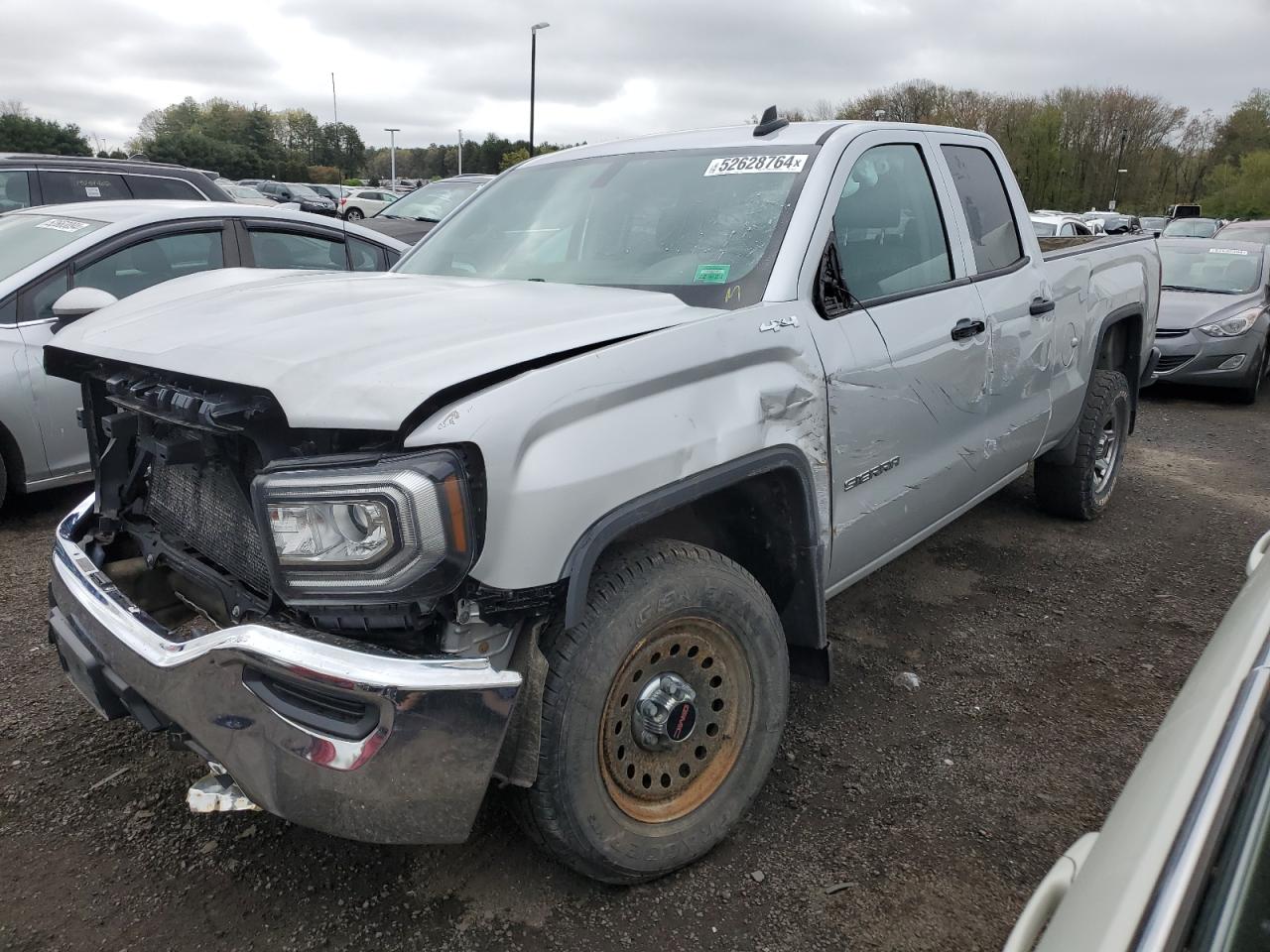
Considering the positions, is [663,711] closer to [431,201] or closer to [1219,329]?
[1219,329]

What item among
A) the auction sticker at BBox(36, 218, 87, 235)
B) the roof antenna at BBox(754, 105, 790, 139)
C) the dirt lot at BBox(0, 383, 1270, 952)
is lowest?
the dirt lot at BBox(0, 383, 1270, 952)

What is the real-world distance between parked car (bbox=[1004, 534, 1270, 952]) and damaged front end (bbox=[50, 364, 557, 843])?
1050 mm

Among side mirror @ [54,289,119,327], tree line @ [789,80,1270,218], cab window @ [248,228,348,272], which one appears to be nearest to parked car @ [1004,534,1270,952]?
side mirror @ [54,289,119,327]

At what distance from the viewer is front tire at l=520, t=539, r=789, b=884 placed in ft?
6.58

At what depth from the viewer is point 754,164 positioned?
9.85 feet

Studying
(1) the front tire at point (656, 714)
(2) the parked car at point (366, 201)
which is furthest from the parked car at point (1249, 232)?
(2) the parked car at point (366, 201)

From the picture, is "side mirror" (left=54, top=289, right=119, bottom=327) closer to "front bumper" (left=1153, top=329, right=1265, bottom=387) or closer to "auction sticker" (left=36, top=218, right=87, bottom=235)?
"auction sticker" (left=36, top=218, right=87, bottom=235)

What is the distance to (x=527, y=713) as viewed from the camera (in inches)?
77.0

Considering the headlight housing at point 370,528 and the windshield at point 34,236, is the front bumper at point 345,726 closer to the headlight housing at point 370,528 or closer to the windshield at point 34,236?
the headlight housing at point 370,528

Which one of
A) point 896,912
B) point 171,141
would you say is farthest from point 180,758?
point 171,141

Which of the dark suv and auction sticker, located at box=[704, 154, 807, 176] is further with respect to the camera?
the dark suv

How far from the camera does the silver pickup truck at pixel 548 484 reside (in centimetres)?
181

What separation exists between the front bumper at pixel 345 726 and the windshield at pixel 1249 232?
1488 cm

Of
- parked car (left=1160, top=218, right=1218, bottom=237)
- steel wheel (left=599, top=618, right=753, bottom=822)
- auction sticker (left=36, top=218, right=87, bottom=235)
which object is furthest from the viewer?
parked car (left=1160, top=218, right=1218, bottom=237)
